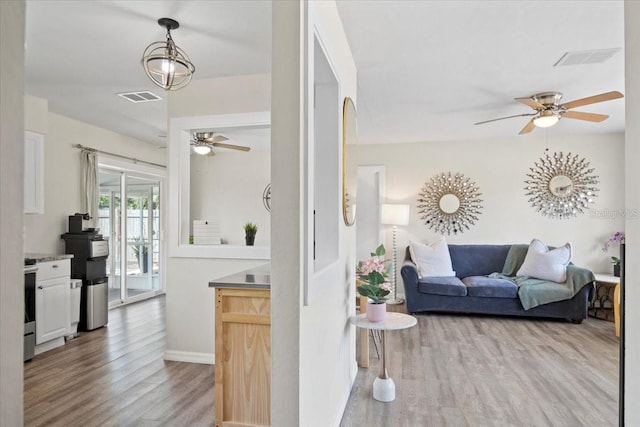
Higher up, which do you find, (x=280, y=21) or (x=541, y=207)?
(x=280, y=21)

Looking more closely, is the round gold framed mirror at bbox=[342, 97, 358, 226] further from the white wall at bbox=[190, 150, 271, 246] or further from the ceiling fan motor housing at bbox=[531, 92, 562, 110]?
the white wall at bbox=[190, 150, 271, 246]

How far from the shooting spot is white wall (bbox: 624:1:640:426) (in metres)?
1.18

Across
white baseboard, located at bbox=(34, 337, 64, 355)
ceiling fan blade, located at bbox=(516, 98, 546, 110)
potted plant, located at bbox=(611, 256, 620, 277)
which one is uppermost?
ceiling fan blade, located at bbox=(516, 98, 546, 110)

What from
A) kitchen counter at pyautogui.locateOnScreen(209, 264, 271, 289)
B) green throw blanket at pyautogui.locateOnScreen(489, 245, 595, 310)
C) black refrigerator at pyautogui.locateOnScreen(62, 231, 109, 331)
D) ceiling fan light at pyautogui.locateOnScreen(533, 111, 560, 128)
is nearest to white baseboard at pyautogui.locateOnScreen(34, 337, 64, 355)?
black refrigerator at pyautogui.locateOnScreen(62, 231, 109, 331)

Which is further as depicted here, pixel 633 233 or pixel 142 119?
pixel 142 119

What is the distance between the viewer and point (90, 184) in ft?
16.5

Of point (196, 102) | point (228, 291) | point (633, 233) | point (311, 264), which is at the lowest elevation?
point (228, 291)

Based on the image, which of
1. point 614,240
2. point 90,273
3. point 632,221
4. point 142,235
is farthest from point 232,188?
point 632,221

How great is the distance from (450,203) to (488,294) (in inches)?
64.5

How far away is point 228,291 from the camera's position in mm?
2205

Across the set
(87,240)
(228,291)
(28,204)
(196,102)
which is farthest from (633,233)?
(87,240)

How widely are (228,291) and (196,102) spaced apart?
208 cm

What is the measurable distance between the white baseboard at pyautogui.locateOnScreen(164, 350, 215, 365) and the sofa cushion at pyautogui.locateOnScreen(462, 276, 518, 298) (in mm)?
3256

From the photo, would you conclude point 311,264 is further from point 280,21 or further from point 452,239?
point 452,239
